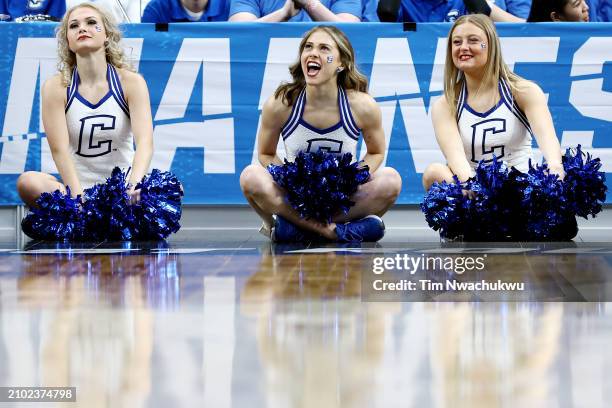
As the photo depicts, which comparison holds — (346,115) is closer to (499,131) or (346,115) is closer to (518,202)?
(499,131)

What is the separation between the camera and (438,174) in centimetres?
482

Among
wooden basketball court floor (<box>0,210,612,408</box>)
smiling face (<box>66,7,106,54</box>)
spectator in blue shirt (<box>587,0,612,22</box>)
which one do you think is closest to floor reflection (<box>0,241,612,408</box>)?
wooden basketball court floor (<box>0,210,612,408</box>)

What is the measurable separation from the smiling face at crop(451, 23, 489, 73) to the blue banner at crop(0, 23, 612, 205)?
746 mm

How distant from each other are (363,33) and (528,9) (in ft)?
4.66

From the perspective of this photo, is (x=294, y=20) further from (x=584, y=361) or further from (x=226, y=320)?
(x=584, y=361)

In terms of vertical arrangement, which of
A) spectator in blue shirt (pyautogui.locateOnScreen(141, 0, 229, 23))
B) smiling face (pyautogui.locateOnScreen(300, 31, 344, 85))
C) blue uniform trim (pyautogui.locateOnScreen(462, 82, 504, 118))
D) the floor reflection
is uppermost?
spectator in blue shirt (pyautogui.locateOnScreen(141, 0, 229, 23))

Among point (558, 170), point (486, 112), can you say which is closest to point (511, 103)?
point (486, 112)

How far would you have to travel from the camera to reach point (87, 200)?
4.75 meters

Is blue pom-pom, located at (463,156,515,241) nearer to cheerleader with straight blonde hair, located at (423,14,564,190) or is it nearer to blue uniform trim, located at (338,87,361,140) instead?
→ cheerleader with straight blonde hair, located at (423,14,564,190)

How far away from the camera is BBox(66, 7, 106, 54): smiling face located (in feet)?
16.5

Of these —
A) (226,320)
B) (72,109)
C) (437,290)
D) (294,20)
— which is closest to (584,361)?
(226,320)

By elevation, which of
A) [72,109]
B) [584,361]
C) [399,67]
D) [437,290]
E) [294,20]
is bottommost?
[584,361]

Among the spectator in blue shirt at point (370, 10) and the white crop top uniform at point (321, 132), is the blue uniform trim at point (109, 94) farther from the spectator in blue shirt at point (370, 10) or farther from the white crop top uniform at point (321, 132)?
the spectator in blue shirt at point (370, 10)

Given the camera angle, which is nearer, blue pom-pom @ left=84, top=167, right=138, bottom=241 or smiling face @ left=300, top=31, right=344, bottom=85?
blue pom-pom @ left=84, top=167, right=138, bottom=241
